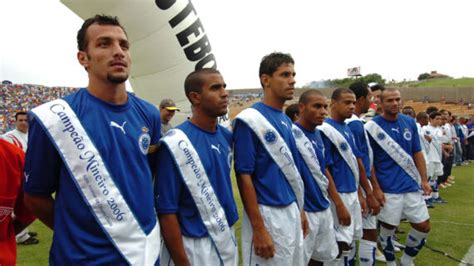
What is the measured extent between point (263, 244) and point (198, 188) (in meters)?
0.71

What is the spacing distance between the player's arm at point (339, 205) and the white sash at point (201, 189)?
5.00ft

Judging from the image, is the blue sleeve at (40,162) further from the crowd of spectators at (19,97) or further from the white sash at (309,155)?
the crowd of spectators at (19,97)

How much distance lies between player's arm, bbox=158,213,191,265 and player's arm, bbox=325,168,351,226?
1.83 meters

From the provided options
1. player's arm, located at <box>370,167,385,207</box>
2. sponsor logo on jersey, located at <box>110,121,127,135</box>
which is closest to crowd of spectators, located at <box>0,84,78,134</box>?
player's arm, located at <box>370,167,385,207</box>

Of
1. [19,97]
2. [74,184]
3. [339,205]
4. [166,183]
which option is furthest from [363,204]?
[19,97]

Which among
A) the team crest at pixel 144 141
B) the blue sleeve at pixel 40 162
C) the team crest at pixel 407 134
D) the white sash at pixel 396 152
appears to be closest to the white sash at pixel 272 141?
the team crest at pixel 144 141

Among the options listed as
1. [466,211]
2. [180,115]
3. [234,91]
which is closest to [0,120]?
[180,115]

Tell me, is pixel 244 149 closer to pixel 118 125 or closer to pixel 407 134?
pixel 118 125

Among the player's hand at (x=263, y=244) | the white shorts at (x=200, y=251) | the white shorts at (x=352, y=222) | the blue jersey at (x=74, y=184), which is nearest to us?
the blue jersey at (x=74, y=184)

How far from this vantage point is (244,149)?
2732 millimetres

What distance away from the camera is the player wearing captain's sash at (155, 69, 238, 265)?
2211 millimetres

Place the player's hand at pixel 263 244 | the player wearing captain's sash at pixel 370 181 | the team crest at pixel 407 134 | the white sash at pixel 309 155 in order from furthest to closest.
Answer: the team crest at pixel 407 134
the player wearing captain's sash at pixel 370 181
the white sash at pixel 309 155
the player's hand at pixel 263 244

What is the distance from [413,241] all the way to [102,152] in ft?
12.2

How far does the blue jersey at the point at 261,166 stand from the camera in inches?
107
